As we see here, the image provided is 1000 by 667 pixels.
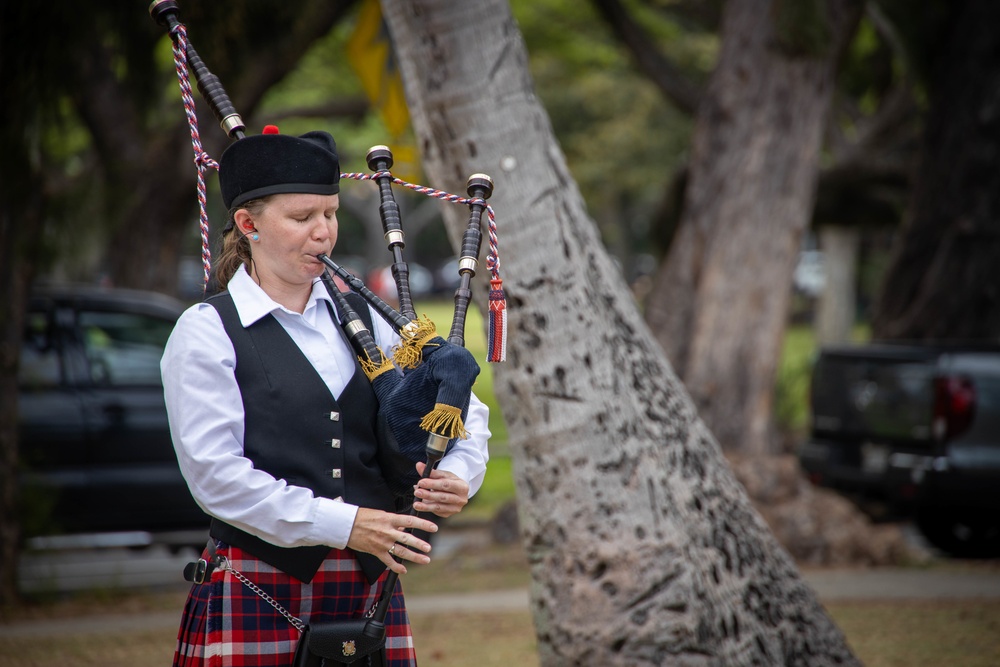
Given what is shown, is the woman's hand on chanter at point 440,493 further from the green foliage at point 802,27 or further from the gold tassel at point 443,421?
the green foliage at point 802,27

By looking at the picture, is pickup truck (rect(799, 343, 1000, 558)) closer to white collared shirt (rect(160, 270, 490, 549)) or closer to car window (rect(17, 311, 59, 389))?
car window (rect(17, 311, 59, 389))

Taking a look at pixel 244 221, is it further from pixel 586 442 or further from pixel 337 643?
pixel 586 442

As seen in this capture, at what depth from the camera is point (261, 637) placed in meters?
2.62

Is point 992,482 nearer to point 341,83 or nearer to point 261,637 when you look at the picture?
point 261,637

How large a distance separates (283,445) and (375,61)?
7451 millimetres

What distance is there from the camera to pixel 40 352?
25.1 feet

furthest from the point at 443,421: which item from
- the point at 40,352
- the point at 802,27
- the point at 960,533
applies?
the point at 960,533

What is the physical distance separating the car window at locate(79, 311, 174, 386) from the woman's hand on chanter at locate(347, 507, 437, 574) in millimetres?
5779

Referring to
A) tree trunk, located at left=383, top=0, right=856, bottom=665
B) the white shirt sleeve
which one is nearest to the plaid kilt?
the white shirt sleeve

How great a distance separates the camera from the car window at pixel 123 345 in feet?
25.7

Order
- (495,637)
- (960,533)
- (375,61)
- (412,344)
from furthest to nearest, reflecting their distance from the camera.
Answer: (375,61) < (960,533) < (495,637) < (412,344)

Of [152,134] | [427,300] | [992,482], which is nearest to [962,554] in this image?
[992,482]

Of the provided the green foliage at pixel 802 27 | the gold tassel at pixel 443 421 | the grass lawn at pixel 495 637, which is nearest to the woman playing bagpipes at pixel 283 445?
the gold tassel at pixel 443 421

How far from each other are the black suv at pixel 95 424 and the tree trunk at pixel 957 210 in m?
6.39
